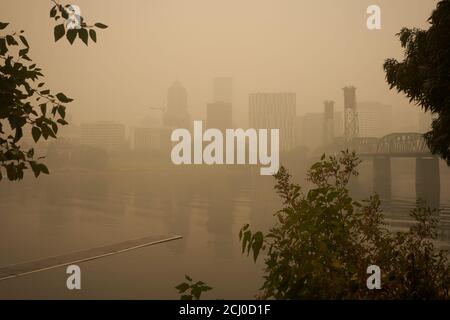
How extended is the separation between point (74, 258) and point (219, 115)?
498 feet

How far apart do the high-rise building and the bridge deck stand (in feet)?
442

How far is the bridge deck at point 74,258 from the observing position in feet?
79.7

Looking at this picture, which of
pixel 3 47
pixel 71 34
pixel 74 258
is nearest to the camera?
pixel 71 34

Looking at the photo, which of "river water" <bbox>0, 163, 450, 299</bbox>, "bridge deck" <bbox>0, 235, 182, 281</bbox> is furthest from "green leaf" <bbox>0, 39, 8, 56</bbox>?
"bridge deck" <bbox>0, 235, 182, 281</bbox>

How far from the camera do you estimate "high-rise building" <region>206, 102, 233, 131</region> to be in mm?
172500

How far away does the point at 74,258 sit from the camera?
94.0 feet

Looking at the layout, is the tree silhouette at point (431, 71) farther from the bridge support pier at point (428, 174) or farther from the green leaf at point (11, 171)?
the bridge support pier at point (428, 174)

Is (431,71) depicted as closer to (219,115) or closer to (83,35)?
(83,35)

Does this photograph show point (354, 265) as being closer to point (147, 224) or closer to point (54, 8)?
point (54, 8)

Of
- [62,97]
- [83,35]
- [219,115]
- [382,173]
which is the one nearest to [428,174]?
[382,173]

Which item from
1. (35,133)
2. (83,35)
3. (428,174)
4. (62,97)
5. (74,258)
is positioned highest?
(83,35)

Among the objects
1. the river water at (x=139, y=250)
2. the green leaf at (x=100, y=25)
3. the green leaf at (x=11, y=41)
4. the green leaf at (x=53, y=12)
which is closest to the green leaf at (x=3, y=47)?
the green leaf at (x=11, y=41)

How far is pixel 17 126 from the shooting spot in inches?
145

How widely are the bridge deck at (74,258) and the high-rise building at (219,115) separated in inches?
5300
